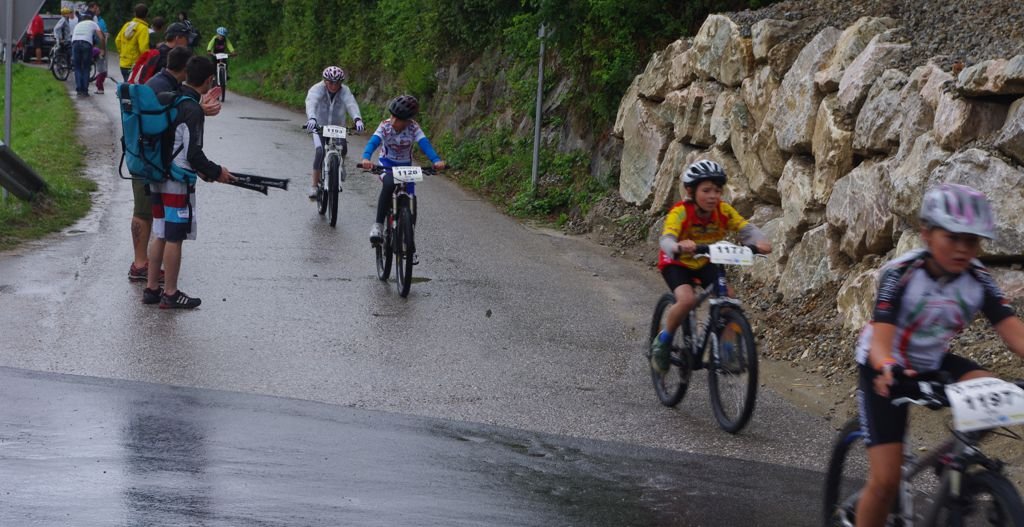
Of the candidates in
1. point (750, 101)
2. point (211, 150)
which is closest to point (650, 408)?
point (750, 101)

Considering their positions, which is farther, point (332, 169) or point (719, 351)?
point (332, 169)

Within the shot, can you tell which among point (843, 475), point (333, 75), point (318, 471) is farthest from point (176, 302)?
point (843, 475)

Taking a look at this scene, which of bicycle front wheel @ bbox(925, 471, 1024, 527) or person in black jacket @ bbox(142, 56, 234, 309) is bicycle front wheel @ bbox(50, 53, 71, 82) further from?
bicycle front wheel @ bbox(925, 471, 1024, 527)

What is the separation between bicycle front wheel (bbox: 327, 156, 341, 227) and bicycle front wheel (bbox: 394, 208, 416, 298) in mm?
3546

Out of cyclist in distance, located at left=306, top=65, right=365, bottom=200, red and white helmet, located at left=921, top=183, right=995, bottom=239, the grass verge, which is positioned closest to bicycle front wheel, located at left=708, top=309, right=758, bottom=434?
red and white helmet, located at left=921, top=183, right=995, bottom=239

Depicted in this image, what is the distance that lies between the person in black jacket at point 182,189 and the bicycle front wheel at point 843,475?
6244mm

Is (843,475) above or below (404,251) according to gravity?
above

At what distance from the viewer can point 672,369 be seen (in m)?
8.34

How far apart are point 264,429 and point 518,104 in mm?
13343

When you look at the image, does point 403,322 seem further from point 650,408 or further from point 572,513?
point 572,513

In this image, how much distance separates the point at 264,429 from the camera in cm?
719

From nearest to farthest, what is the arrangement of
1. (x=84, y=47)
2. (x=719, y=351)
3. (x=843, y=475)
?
1. (x=843, y=475)
2. (x=719, y=351)
3. (x=84, y=47)

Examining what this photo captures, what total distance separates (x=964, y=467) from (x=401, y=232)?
25.0 feet

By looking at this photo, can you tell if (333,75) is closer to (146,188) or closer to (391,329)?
(146,188)
